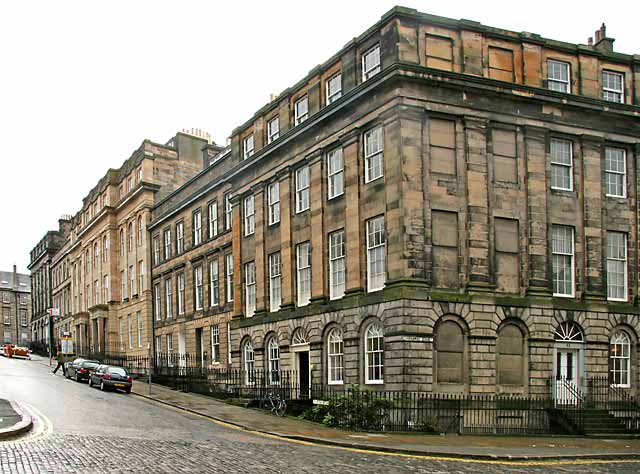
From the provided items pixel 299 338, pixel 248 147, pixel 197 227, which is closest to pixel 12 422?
pixel 299 338

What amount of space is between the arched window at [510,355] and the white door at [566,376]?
1.96 metres

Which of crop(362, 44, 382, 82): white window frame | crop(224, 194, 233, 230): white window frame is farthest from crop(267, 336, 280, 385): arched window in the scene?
crop(362, 44, 382, 82): white window frame

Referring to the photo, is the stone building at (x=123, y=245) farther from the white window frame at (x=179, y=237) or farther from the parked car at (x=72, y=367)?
the parked car at (x=72, y=367)

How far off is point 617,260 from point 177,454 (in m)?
22.2

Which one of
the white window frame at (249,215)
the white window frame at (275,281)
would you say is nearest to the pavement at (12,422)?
the white window frame at (275,281)

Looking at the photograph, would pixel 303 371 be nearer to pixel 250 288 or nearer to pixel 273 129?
Answer: pixel 250 288

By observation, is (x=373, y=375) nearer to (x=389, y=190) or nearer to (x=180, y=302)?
(x=389, y=190)

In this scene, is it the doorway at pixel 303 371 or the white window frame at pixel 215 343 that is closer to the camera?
the doorway at pixel 303 371

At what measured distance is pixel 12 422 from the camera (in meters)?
22.4

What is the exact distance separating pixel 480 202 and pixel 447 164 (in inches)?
75.9

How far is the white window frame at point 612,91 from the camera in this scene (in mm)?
34750

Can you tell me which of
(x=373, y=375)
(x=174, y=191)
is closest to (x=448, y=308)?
(x=373, y=375)

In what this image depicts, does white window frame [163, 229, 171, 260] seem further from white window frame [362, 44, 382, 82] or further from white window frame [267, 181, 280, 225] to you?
white window frame [362, 44, 382, 82]

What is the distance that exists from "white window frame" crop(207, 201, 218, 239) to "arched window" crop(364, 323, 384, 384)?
822 inches
